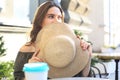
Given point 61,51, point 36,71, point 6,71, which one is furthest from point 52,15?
point 36,71

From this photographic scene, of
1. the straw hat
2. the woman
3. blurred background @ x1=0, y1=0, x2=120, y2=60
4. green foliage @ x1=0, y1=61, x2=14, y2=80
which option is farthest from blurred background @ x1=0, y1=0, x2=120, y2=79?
the straw hat


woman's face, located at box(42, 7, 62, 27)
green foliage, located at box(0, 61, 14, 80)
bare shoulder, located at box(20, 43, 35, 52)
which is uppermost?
woman's face, located at box(42, 7, 62, 27)

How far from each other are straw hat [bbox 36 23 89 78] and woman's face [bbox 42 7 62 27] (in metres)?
0.20

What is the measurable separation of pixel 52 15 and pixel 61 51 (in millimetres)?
377

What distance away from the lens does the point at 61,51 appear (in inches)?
53.9

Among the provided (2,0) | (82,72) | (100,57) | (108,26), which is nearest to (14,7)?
(2,0)

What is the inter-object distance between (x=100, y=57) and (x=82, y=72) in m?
2.82

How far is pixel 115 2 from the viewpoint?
36.3ft

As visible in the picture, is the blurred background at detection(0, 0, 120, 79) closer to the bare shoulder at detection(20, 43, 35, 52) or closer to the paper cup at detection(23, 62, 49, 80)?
the bare shoulder at detection(20, 43, 35, 52)

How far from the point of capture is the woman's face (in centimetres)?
166

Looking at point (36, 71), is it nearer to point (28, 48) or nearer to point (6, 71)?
point (28, 48)

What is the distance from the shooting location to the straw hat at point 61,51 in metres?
1.36

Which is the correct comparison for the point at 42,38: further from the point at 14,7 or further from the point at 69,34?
the point at 14,7

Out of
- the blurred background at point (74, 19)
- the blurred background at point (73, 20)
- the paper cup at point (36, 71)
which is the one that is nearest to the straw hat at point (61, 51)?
the paper cup at point (36, 71)
